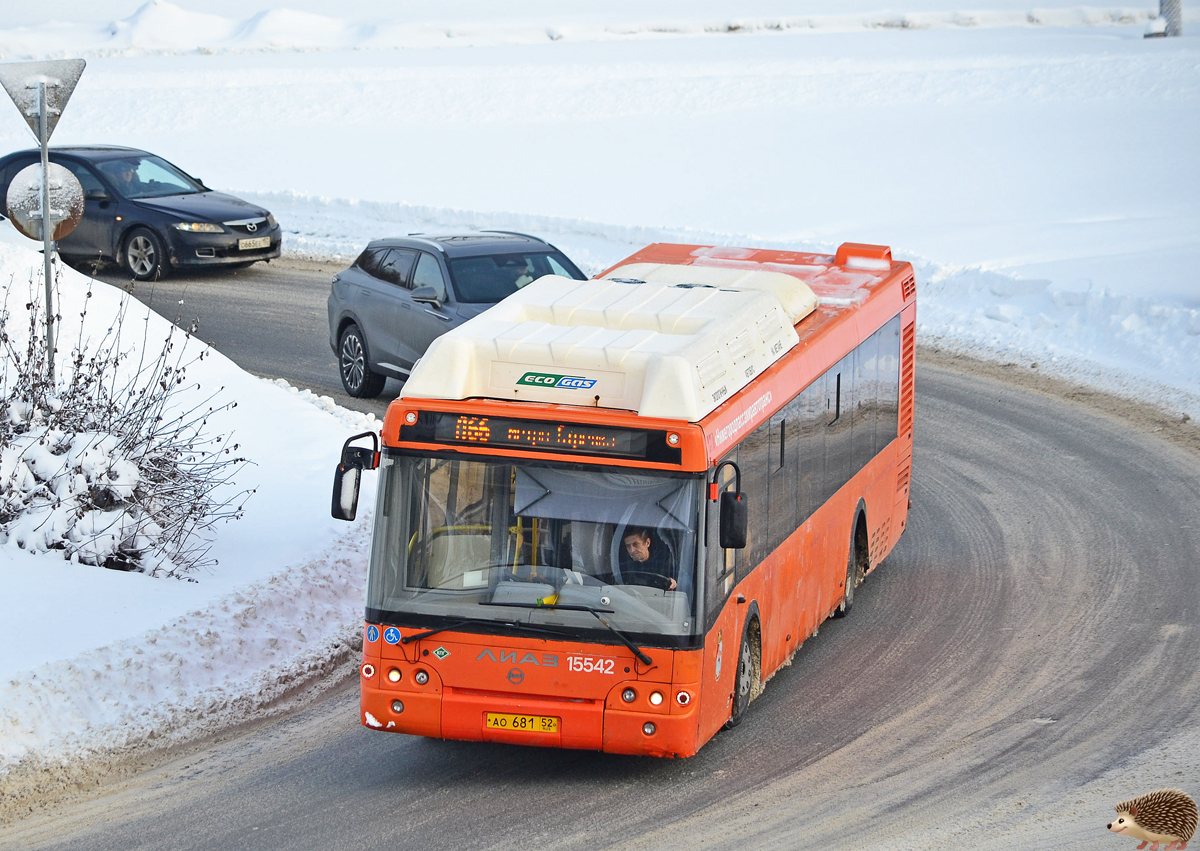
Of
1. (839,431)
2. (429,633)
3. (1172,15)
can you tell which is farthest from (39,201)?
(1172,15)

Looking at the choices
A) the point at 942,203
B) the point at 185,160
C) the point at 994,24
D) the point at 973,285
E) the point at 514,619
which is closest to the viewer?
the point at 514,619

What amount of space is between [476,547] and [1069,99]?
140 feet

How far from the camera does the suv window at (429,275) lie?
16.1 m

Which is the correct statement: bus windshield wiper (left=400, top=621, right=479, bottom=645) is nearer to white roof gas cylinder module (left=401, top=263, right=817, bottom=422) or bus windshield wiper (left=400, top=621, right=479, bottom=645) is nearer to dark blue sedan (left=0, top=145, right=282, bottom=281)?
white roof gas cylinder module (left=401, top=263, right=817, bottom=422)

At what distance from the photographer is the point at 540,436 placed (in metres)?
7.93

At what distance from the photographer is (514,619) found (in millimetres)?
7977

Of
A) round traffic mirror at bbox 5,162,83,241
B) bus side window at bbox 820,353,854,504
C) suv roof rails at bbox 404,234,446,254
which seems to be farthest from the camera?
suv roof rails at bbox 404,234,446,254

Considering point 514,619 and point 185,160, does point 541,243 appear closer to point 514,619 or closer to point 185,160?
point 514,619

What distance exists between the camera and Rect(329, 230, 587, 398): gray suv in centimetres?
1600

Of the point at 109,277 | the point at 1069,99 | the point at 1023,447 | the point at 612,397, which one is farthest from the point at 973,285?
the point at 1069,99

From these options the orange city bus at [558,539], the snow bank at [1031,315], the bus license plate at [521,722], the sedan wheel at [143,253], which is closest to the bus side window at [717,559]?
the orange city bus at [558,539]

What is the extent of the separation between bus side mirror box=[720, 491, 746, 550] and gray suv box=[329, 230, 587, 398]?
8.02 m

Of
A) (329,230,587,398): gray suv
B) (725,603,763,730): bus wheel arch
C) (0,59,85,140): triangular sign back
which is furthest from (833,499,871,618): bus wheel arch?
(0,59,85,140): triangular sign back

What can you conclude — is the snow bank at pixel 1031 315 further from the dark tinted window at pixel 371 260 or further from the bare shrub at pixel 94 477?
the bare shrub at pixel 94 477
